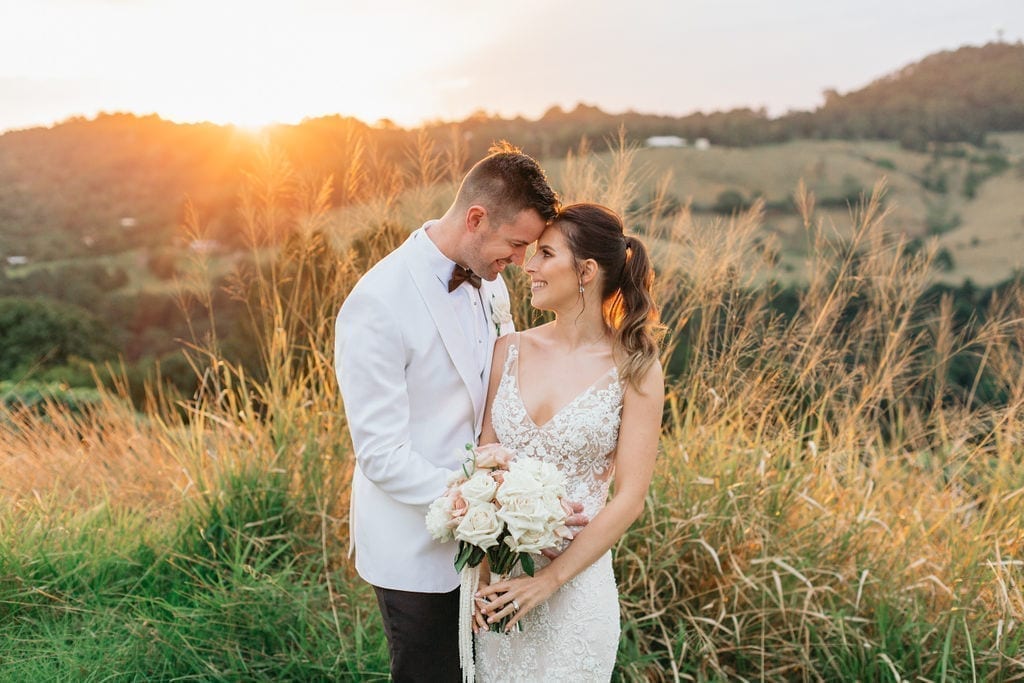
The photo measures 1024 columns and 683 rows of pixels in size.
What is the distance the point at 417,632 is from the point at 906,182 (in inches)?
1735

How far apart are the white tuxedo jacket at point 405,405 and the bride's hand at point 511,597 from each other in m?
0.23

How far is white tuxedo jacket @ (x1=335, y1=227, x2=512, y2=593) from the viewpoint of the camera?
8.13ft

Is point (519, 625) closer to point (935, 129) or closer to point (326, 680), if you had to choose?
point (326, 680)

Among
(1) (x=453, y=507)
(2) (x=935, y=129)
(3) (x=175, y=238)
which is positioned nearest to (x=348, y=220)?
(1) (x=453, y=507)

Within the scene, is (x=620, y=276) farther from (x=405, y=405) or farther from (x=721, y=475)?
(x=721, y=475)

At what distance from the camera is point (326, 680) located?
11.7 feet

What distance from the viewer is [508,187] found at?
2635mm

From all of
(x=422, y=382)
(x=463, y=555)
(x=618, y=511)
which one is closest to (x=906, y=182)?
(x=618, y=511)

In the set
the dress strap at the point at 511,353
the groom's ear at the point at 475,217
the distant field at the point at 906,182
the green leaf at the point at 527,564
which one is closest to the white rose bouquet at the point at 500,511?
the green leaf at the point at 527,564

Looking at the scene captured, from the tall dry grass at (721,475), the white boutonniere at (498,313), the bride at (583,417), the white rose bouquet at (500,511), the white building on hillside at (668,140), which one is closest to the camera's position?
the white rose bouquet at (500,511)

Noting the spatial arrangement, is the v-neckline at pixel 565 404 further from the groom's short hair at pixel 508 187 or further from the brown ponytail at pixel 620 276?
the groom's short hair at pixel 508 187

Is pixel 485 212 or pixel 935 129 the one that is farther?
pixel 935 129

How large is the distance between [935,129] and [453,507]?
4803 centimetres

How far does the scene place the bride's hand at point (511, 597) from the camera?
2.44 m
